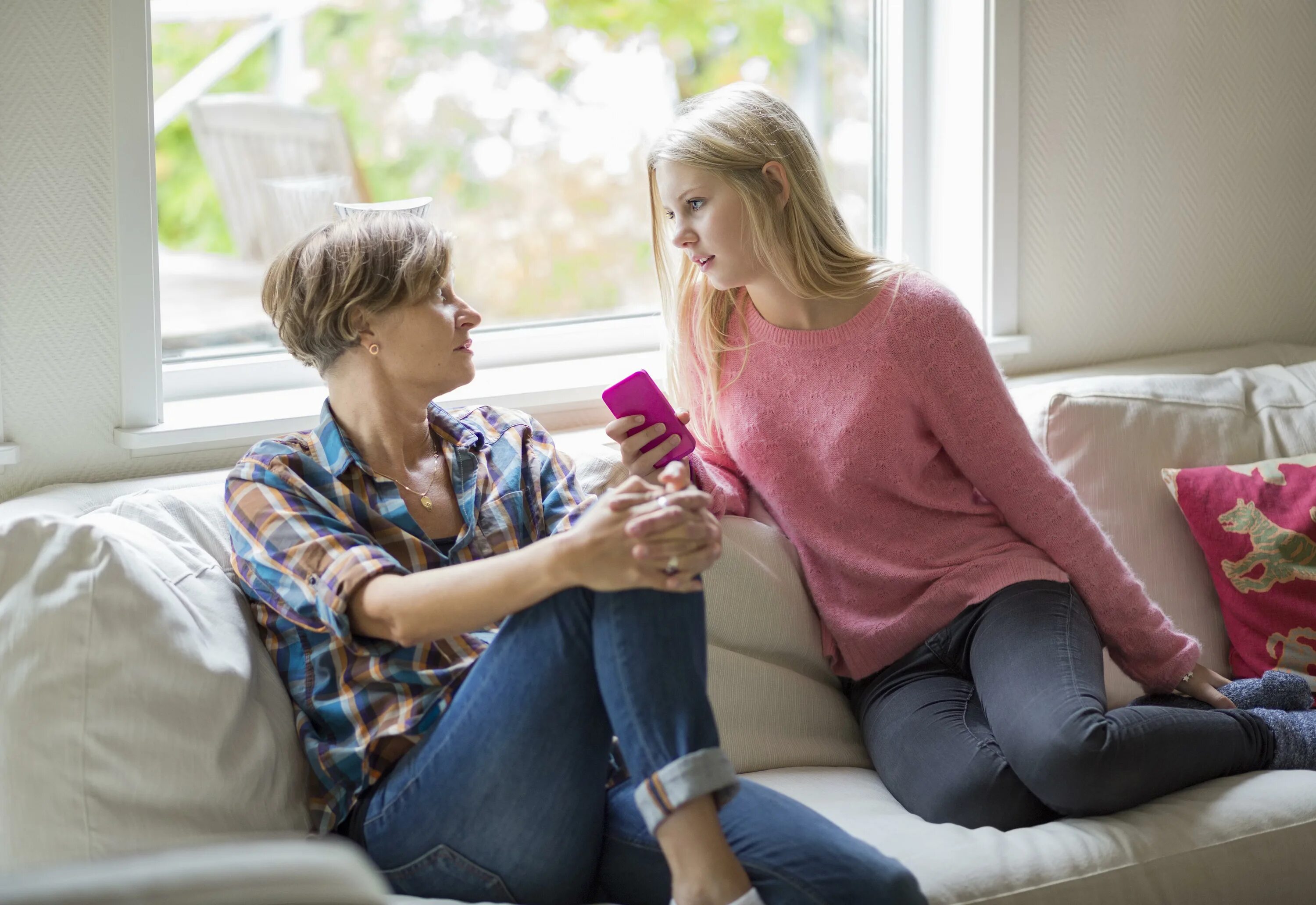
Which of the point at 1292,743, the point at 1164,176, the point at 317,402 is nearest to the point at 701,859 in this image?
the point at 1292,743

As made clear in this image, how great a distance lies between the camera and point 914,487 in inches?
68.6

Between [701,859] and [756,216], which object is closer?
[701,859]

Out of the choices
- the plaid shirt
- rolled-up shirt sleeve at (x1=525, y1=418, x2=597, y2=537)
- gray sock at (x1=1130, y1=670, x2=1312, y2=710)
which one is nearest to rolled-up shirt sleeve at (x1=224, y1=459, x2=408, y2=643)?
the plaid shirt

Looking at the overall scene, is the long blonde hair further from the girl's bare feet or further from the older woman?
the girl's bare feet

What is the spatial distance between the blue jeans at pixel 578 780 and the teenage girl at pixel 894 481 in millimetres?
410

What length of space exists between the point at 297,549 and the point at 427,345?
0.31 m

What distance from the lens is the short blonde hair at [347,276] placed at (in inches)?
56.6

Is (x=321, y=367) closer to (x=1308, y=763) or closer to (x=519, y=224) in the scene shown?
(x=519, y=224)

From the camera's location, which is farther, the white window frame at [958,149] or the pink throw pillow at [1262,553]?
the white window frame at [958,149]

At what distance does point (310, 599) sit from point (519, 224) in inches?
49.2

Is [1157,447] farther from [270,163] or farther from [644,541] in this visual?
[270,163]

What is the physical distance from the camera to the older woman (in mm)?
1213

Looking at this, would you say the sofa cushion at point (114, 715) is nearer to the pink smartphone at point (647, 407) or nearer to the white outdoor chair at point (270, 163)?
the pink smartphone at point (647, 407)

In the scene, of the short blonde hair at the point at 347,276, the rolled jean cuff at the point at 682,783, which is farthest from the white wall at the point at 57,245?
the rolled jean cuff at the point at 682,783
